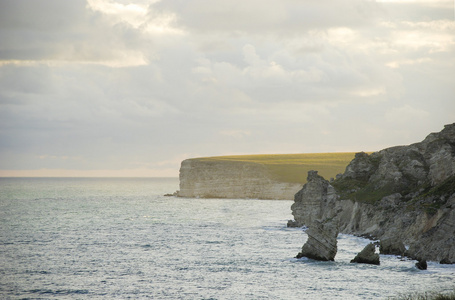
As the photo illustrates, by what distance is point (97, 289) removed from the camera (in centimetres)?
4025

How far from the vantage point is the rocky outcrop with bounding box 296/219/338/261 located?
4762 cm

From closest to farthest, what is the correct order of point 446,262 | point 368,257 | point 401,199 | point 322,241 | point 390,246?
point 446,262
point 368,257
point 322,241
point 390,246
point 401,199

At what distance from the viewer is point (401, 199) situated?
231 feet

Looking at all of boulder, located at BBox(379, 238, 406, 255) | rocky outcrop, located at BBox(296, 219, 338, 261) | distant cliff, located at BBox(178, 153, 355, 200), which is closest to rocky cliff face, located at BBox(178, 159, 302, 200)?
distant cliff, located at BBox(178, 153, 355, 200)

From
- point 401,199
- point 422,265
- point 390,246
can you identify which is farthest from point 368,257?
point 401,199

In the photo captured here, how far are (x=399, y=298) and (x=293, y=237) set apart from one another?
3792 cm

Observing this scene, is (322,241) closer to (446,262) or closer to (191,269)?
(446,262)

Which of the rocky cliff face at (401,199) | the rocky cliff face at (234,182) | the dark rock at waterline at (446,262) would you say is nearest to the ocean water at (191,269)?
the dark rock at waterline at (446,262)

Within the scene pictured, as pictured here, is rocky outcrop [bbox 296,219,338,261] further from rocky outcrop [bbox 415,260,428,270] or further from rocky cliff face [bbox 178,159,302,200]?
rocky cliff face [bbox 178,159,302,200]

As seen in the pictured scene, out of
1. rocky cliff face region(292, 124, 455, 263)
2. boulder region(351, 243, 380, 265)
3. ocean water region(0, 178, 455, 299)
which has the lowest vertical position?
ocean water region(0, 178, 455, 299)

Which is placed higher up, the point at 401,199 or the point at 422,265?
the point at 401,199

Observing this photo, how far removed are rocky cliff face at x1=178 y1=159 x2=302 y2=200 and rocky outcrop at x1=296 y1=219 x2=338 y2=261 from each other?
472 ft

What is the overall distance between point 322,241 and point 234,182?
147679 millimetres

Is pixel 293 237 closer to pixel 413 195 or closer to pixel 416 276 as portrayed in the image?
pixel 413 195
